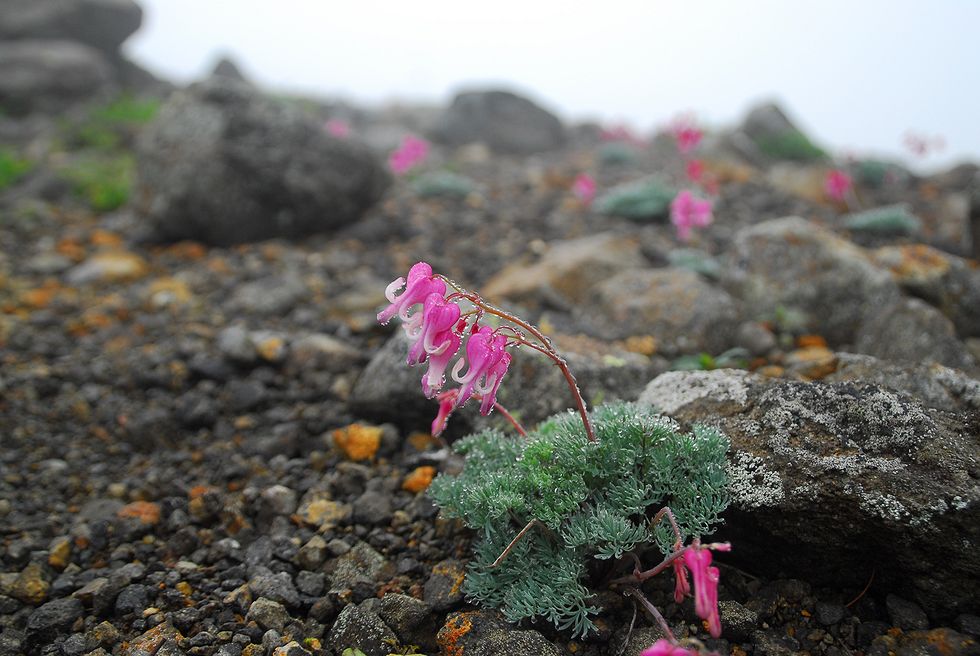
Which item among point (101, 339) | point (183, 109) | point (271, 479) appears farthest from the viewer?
point (183, 109)

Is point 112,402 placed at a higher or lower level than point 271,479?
lower

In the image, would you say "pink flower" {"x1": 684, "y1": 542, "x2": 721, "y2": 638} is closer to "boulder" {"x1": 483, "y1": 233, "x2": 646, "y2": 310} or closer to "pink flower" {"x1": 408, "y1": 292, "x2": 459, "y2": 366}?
"pink flower" {"x1": 408, "y1": 292, "x2": 459, "y2": 366}

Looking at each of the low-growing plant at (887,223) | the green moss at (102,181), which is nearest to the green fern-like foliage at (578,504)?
the low-growing plant at (887,223)

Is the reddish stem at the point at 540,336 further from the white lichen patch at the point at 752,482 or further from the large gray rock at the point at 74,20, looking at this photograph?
the large gray rock at the point at 74,20

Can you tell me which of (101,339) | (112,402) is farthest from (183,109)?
(112,402)

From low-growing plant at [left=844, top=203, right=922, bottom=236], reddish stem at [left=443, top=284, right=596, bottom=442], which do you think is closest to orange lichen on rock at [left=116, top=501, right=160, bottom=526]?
reddish stem at [left=443, top=284, right=596, bottom=442]

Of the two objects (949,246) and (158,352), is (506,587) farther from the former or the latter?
(949,246)
